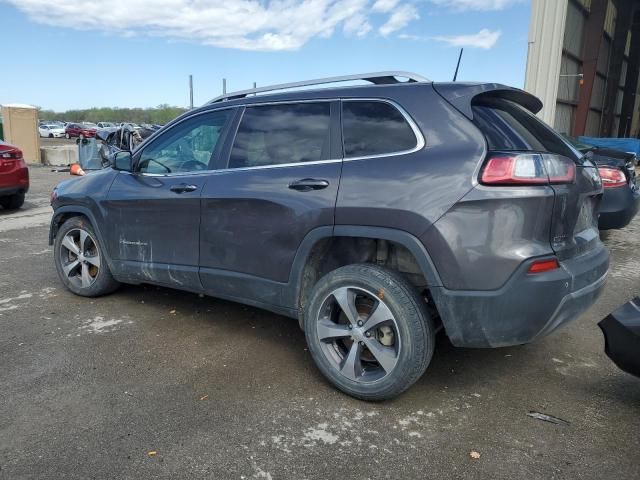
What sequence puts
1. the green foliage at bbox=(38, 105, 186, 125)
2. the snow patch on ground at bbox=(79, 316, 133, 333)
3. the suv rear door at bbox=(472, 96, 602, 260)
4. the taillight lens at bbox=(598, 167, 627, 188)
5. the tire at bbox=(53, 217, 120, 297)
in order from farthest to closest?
the green foliage at bbox=(38, 105, 186, 125) < the taillight lens at bbox=(598, 167, 627, 188) < the tire at bbox=(53, 217, 120, 297) < the snow patch on ground at bbox=(79, 316, 133, 333) < the suv rear door at bbox=(472, 96, 602, 260)

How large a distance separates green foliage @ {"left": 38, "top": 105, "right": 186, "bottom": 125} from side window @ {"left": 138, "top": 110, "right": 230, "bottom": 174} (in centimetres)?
8951

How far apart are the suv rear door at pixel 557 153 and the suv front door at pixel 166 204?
1808 millimetres

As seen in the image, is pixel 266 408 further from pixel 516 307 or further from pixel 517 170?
pixel 517 170

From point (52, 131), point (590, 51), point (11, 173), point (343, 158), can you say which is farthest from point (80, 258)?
point (52, 131)

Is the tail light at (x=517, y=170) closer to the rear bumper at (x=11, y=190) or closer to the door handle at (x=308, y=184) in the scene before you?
the door handle at (x=308, y=184)

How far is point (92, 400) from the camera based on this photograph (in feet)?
9.86

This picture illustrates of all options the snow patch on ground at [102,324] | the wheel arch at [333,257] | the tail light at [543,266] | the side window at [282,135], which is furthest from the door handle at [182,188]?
the tail light at [543,266]

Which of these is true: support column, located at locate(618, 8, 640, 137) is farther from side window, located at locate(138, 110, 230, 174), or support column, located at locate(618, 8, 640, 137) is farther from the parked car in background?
side window, located at locate(138, 110, 230, 174)

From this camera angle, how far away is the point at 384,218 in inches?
111

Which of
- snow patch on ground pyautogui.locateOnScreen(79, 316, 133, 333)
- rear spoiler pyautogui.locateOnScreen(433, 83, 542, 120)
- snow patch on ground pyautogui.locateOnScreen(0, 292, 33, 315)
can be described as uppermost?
rear spoiler pyautogui.locateOnScreen(433, 83, 542, 120)

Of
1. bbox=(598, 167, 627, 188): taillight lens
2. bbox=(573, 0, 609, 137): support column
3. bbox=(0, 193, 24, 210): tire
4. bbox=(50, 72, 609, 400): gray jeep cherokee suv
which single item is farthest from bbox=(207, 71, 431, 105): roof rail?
bbox=(573, 0, 609, 137): support column

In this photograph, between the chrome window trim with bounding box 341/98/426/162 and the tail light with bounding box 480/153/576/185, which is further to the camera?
the chrome window trim with bounding box 341/98/426/162

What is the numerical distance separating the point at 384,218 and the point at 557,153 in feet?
3.41

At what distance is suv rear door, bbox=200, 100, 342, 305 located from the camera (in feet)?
10.3
